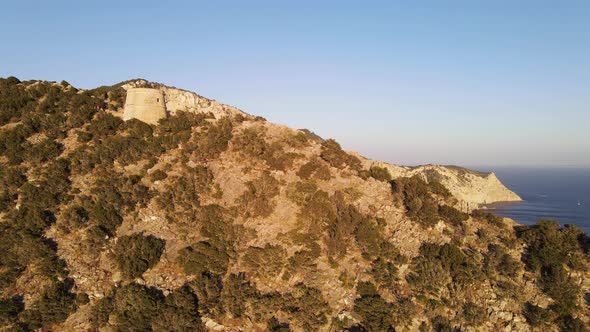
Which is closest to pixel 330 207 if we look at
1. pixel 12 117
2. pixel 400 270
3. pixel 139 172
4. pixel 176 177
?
pixel 400 270

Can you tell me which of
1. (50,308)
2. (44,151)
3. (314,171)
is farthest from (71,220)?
(314,171)

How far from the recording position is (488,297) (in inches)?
727

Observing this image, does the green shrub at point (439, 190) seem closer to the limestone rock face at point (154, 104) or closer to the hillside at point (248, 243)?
the hillside at point (248, 243)

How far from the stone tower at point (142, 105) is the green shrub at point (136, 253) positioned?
17392 mm

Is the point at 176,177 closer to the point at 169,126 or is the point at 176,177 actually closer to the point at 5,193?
the point at 169,126

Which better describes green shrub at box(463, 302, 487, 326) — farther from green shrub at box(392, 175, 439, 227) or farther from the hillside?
green shrub at box(392, 175, 439, 227)

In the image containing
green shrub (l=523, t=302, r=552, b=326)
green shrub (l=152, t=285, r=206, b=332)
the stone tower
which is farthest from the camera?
the stone tower

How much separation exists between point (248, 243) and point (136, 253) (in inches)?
285

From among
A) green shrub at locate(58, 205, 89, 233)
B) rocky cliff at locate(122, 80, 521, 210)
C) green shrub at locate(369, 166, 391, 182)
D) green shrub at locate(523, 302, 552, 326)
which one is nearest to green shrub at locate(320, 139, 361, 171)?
green shrub at locate(369, 166, 391, 182)

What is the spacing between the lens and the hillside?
1773cm

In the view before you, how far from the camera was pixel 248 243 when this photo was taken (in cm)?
2297

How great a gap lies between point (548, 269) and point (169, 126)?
112 feet

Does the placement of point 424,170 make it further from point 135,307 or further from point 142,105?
point 135,307

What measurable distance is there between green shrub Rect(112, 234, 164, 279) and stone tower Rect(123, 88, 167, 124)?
685 inches
